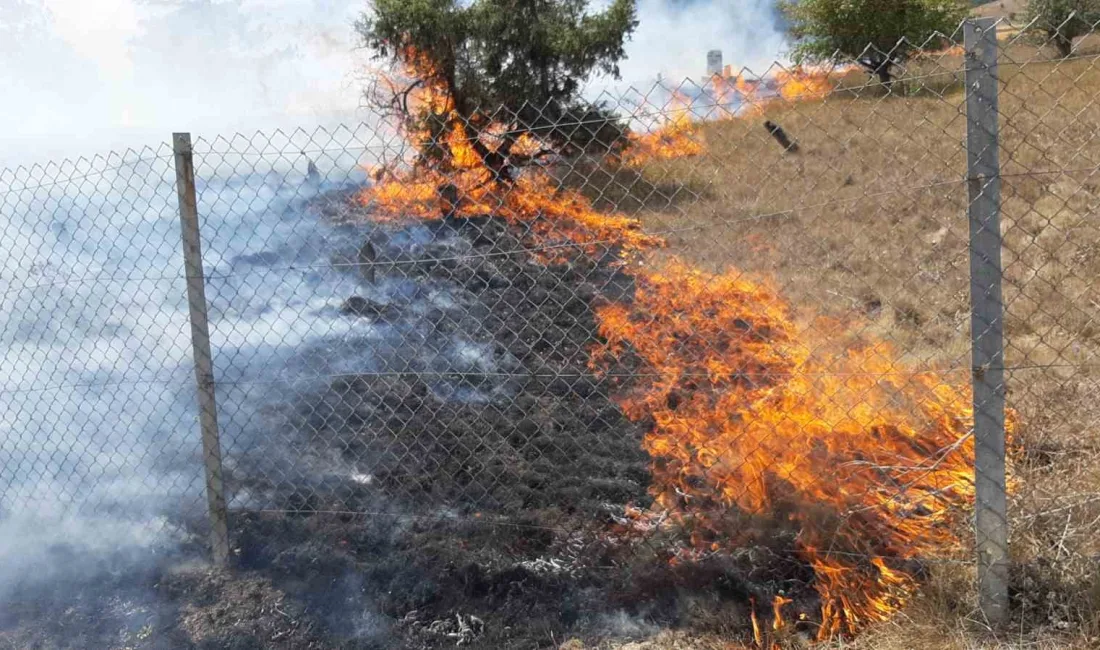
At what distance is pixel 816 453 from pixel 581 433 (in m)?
1.40

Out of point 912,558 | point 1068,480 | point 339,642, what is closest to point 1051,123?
point 1068,480

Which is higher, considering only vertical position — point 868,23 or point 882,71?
point 868,23

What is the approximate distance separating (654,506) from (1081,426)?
2.00m

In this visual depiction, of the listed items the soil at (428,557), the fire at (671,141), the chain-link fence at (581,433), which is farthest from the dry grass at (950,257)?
the soil at (428,557)

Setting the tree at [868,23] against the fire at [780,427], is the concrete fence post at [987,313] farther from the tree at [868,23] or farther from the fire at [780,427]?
the tree at [868,23]

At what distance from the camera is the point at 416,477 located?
4.24 m

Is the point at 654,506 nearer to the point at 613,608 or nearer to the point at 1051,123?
the point at 613,608

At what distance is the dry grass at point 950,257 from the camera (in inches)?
110

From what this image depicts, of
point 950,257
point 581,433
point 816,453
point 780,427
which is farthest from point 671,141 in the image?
point 816,453

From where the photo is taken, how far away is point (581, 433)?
4844mm

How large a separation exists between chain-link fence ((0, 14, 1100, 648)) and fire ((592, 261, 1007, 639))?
0.6 inches

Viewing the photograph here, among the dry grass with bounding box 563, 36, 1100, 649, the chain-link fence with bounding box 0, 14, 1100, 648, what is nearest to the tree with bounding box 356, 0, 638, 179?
the dry grass with bounding box 563, 36, 1100, 649

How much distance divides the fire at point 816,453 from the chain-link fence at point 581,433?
0.02m

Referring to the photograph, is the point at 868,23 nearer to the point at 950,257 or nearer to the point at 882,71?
the point at 950,257
